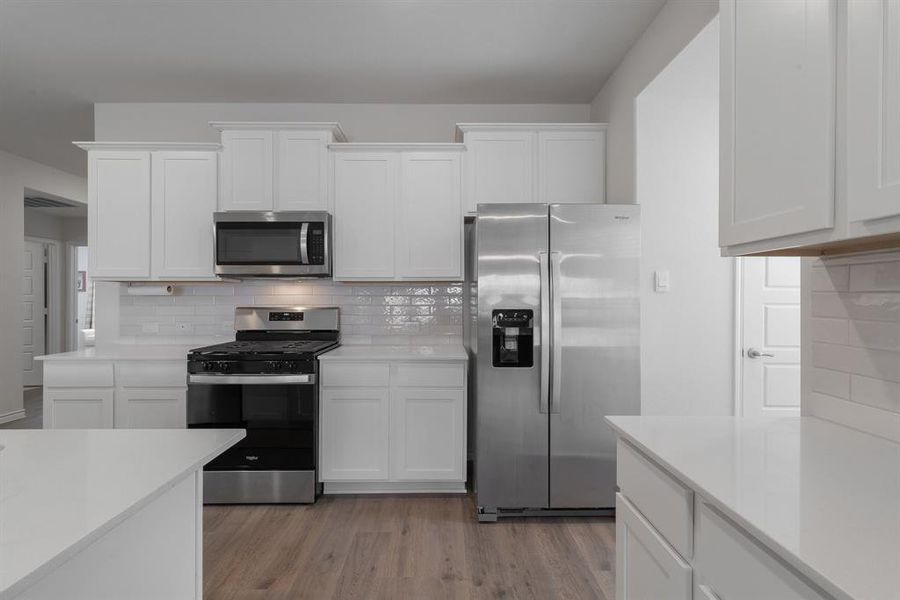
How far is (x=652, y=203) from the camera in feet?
10.2

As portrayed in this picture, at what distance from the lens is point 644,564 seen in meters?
1.40

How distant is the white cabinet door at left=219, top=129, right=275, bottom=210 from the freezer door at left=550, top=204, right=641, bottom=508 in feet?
6.54

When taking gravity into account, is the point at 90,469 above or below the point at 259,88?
below

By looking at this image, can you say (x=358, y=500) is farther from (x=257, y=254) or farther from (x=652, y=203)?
(x=652, y=203)

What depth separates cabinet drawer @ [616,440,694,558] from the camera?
116cm

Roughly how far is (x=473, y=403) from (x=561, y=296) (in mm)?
1009

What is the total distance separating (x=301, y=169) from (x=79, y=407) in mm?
2123

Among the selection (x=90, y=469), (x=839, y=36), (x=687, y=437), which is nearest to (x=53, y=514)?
(x=90, y=469)

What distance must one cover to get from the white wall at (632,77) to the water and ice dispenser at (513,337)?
3.31 feet

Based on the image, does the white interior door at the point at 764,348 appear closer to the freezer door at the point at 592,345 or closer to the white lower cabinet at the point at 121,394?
the freezer door at the point at 592,345

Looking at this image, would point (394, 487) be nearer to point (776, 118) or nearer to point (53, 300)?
point (776, 118)

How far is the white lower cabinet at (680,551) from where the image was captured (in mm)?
886

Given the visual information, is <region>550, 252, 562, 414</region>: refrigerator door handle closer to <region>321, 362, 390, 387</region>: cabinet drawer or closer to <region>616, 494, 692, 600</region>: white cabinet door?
<region>321, 362, 390, 387</region>: cabinet drawer

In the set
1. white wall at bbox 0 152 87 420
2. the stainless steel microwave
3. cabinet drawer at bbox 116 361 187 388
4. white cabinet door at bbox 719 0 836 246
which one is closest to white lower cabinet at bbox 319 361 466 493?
the stainless steel microwave
